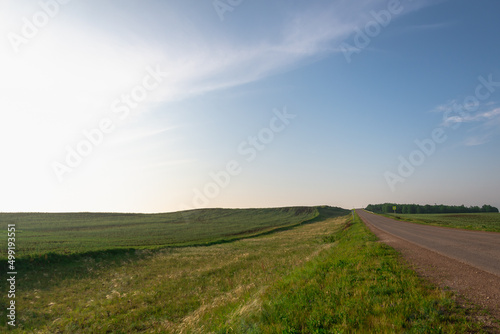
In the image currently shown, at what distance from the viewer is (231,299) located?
12.1m

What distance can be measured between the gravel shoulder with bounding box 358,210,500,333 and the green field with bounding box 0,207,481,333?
53 cm

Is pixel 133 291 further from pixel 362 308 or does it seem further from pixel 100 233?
pixel 100 233

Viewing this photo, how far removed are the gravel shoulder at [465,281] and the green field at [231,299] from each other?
0.53 meters

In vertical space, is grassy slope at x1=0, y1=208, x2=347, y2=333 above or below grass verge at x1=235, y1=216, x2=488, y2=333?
below

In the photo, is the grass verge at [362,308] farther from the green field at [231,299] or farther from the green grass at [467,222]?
the green grass at [467,222]

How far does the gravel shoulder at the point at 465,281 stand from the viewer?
6.49m

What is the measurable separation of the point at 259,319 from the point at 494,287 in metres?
7.61

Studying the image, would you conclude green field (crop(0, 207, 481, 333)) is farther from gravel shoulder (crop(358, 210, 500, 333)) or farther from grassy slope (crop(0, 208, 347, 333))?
gravel shoulder (crop(358, 210, 500, 333))

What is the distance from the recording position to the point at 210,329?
8508mm

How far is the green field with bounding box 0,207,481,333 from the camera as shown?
655 centimetres

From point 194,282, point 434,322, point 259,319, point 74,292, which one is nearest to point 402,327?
point 434,322

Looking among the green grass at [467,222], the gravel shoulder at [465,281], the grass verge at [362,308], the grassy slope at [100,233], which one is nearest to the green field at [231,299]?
the grass verge at [362,308]

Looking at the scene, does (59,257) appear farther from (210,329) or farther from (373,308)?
(373,308)

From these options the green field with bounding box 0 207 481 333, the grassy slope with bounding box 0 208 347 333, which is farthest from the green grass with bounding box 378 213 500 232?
the green field with bounding box 0 207 481 333
